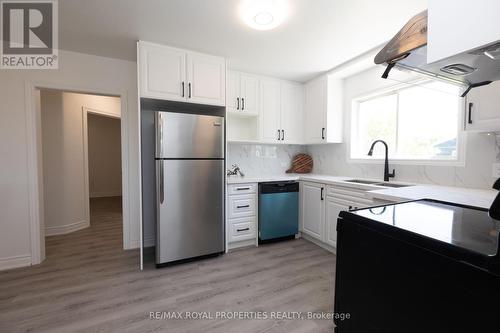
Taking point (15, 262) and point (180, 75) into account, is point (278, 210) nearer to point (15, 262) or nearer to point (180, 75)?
point (180, 75)

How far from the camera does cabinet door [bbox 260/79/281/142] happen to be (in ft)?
10.5

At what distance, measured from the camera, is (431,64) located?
35.2 inches

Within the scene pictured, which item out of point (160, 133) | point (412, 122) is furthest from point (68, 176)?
point (412, 122)

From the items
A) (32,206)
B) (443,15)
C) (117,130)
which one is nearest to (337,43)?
(443,15)

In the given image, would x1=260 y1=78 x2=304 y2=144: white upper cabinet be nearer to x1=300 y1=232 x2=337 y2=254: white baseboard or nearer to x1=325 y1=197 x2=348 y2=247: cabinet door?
x1=325 y1=197 x2=348 y2=247: cabinet door

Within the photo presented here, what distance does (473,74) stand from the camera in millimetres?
1024

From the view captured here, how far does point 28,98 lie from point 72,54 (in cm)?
67

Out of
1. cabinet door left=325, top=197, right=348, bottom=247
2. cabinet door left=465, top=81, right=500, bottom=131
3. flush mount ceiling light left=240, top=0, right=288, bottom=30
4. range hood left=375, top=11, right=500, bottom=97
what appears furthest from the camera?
cabinet door left=325, top=197, right=348, bottom=247

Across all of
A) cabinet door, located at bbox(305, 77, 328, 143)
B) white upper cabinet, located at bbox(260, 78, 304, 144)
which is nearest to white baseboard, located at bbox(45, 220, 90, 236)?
white upper cabinet, located at bbox(260, 78, 304, 144)

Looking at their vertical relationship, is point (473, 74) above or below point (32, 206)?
above

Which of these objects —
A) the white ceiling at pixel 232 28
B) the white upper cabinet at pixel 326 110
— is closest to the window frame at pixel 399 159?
the white upper cabinet at pixel 326 110

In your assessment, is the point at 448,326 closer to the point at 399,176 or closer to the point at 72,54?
the point at 399,176

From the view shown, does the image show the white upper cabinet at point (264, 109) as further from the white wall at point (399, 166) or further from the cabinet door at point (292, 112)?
the white wall at point (399, 166)

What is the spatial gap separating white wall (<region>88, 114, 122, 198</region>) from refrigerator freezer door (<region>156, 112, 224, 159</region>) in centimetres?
505
